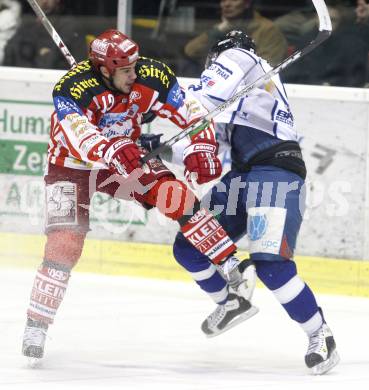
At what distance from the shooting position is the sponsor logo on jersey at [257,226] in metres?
5.04

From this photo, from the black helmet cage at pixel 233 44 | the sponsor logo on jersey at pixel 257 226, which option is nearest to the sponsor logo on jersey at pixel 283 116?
the black helmet cage at pixel 233 44

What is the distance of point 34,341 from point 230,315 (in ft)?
2.87

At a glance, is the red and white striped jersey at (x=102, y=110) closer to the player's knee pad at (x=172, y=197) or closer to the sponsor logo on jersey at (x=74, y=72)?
the sponsor logo on jersey at (x=74, y=72)

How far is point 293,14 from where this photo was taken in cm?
695

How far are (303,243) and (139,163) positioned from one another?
80.0 inches

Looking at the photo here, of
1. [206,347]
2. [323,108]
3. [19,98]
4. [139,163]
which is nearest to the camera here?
[139,163]

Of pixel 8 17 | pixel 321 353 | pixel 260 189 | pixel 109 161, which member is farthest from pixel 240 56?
pixel 8 17

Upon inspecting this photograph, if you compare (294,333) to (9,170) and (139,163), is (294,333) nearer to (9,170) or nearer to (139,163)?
(139,163)

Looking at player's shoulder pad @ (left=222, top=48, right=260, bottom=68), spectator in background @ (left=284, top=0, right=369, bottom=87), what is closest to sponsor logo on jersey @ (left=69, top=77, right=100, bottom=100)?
player's shoulder pad @ (left=222, top=48, right=260, bottom=68)

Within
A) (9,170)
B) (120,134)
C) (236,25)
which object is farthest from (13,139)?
(120,134)

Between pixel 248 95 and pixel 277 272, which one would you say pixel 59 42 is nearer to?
pixel 248 95

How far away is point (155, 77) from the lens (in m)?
5.07

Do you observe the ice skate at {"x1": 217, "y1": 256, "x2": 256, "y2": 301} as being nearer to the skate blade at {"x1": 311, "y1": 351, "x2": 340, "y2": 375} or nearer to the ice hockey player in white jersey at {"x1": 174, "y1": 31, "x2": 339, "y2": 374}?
the ice hockey player in white jersey at {"x1": 174, "y1": 31, "x2": 339, "y2": 374}

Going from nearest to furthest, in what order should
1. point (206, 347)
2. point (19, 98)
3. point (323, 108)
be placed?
point (206, 347), point (323, 108), point (19, 98)
